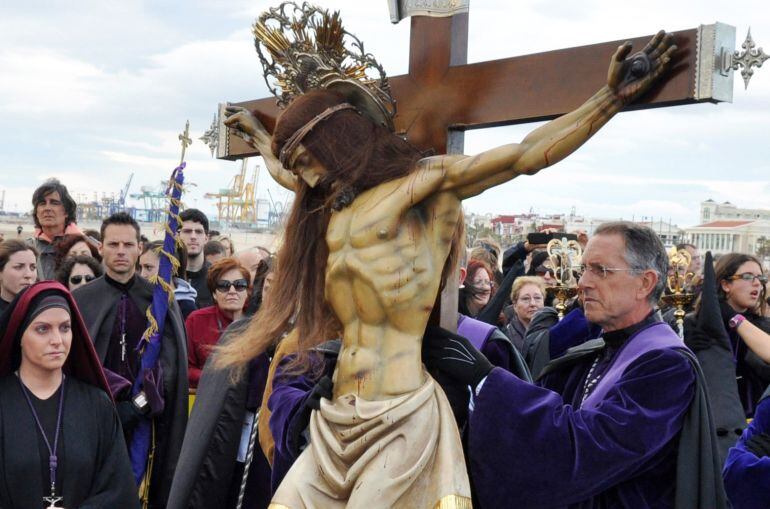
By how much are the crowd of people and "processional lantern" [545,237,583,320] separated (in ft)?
0.25

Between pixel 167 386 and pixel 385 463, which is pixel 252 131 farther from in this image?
pixel 167 386

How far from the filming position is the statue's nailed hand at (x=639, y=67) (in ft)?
9.98

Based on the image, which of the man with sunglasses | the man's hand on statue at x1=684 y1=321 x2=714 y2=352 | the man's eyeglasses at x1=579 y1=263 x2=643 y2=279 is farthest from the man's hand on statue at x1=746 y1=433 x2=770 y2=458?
the man with sunglasses

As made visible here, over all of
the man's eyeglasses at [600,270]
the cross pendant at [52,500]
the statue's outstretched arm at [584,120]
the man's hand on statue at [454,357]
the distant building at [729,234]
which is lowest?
the cross pendant at [52,500]

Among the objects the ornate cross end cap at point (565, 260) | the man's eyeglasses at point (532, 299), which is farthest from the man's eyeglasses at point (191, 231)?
the ornate cross end cap at point (565, 260)

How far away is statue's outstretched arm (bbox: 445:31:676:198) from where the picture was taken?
10.0 ft

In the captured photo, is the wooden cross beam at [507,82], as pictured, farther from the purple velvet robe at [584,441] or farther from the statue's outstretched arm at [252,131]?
the purple velvet robe at [584,441]

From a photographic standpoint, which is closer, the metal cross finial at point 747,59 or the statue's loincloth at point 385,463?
the metal cross finial at point 747,59

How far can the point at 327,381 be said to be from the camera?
3.53 meters

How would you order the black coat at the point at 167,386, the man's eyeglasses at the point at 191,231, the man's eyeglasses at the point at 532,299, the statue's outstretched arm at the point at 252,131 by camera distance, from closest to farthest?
the statue's outstretched arm at the point at 252,131
the black coat at the point at 167,386
the man's eyeglasses at the point at 532,299
the man's eyeglasses at the point at 191,231

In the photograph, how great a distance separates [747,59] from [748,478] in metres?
1.97

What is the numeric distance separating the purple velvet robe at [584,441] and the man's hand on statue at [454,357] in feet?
0.22

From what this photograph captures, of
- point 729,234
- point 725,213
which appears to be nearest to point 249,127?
point 729,234

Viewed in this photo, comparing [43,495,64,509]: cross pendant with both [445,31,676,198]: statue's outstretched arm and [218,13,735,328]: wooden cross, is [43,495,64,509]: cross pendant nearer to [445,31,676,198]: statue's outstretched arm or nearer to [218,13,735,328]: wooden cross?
[218,13,735,328]: wooden cross
